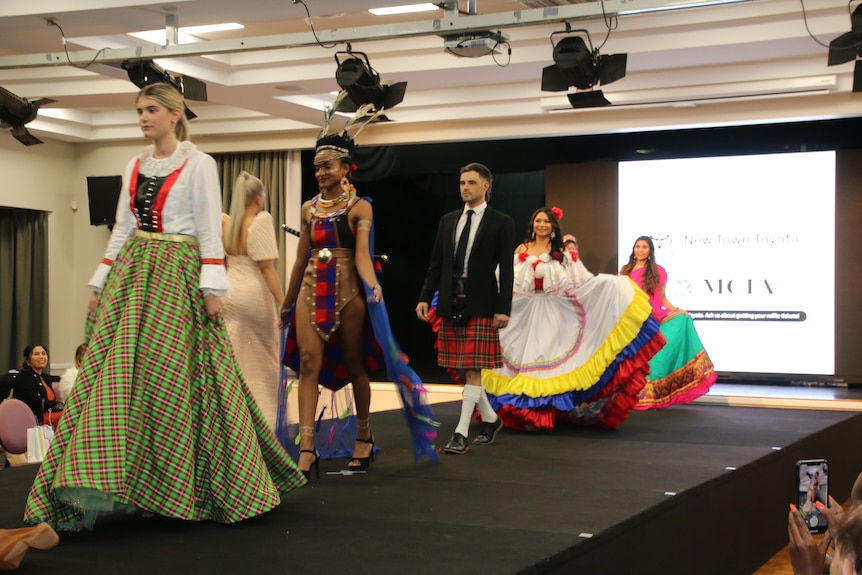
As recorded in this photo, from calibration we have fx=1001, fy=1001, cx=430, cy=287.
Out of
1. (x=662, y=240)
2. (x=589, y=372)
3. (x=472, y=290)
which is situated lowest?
(x=589, y=372)

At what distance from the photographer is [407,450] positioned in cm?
469

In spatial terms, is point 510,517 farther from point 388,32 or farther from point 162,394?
point 388,32

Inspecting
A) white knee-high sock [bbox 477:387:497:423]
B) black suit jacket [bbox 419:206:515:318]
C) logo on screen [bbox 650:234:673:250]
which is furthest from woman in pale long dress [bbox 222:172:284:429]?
logo on screen [bbox 650:234:673:250]

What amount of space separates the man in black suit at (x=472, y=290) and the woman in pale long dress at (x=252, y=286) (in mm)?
778

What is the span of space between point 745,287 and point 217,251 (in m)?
7.44

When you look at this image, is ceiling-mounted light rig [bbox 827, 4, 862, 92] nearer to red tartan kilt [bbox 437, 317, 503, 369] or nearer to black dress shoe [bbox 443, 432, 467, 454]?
red tartan kilt [bbox 437, 317, 503, 369]

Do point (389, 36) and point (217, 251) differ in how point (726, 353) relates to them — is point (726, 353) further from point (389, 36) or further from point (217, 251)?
point (217, 251)

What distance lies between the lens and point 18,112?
762 cm

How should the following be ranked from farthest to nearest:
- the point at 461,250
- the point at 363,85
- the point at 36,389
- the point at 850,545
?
the point at 36,389 → the point at 363,85 → the point at 461,250 → the point at 850,545

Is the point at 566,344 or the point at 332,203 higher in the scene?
the point at 332,203

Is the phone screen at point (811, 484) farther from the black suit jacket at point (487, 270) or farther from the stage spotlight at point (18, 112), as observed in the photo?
the stage spotlight at point (18, 112)

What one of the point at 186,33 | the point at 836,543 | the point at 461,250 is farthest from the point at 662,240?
the point at 836,543

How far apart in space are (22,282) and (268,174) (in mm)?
3002

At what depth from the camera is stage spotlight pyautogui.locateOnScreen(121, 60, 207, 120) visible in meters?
6.83
